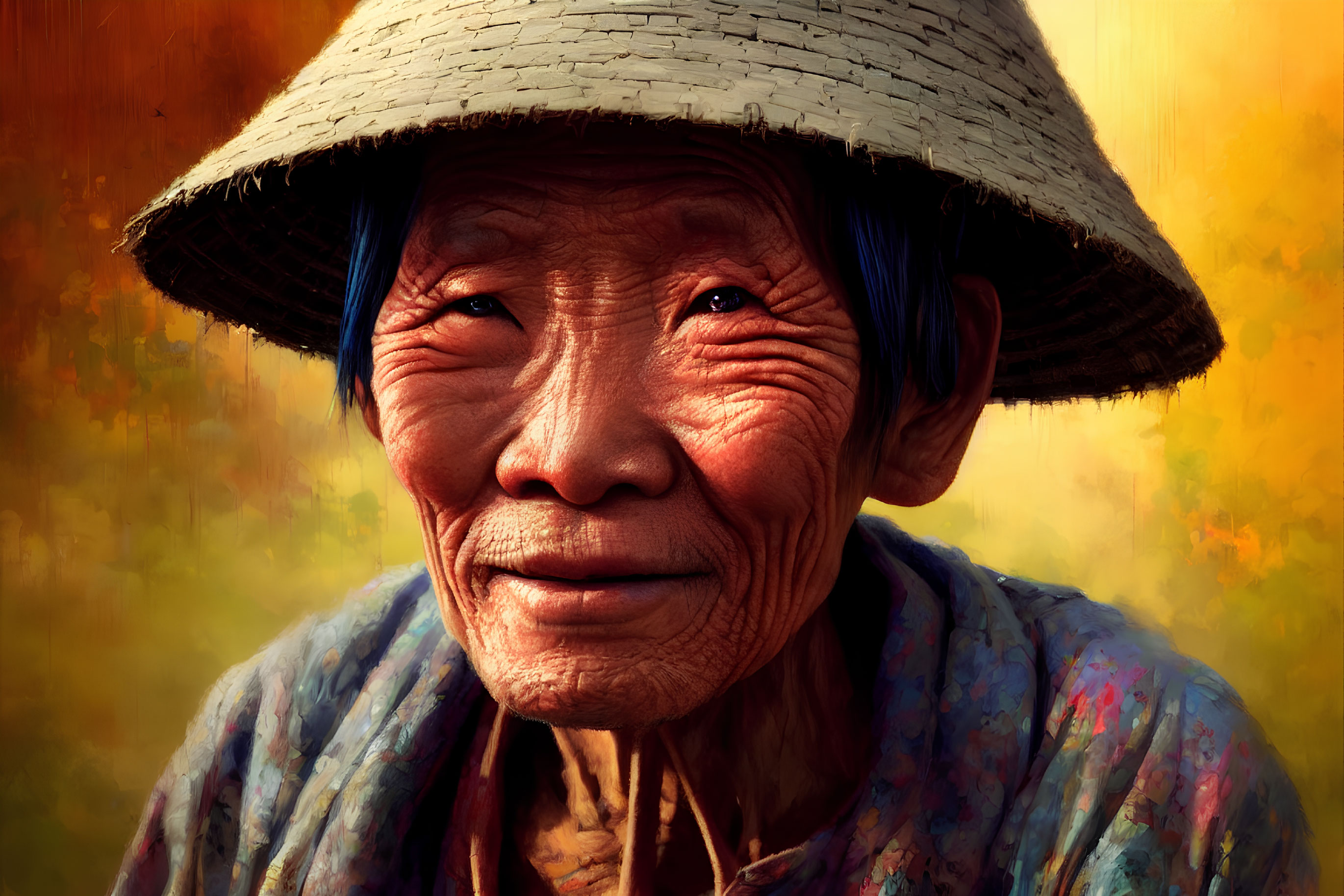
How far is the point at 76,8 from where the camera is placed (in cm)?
321

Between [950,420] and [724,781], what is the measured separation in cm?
57

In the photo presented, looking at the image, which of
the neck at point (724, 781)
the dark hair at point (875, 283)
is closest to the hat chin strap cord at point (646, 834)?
the neck at point (724, 781)

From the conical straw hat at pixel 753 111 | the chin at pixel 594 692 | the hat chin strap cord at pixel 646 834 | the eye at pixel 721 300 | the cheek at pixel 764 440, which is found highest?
the conical straw hat at pixel 753 111

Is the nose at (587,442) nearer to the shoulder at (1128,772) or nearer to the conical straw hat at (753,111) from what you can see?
the conical straw hat at (753,111)

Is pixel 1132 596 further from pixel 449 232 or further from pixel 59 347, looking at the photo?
pixel 59 347

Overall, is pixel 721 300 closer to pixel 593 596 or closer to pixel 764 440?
pixel 764 440

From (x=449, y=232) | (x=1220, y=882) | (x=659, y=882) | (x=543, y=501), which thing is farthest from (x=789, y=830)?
(x=449, y=232)

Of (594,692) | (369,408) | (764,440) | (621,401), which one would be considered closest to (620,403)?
(621,401)

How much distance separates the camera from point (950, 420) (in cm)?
146

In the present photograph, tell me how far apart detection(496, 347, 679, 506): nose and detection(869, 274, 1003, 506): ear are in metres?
0.38

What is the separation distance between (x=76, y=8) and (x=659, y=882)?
9.73 feet

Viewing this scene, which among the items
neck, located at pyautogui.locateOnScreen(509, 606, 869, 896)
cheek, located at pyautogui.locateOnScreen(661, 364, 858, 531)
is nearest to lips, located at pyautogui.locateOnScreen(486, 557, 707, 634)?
cheek, located at pyautogui.locateOnScreen(661, 364, 858, 531)

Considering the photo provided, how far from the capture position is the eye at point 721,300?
1231mm

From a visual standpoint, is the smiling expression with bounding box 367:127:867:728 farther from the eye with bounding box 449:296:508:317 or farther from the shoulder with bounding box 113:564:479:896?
the shoulder with bounding box 113:564:479:896
